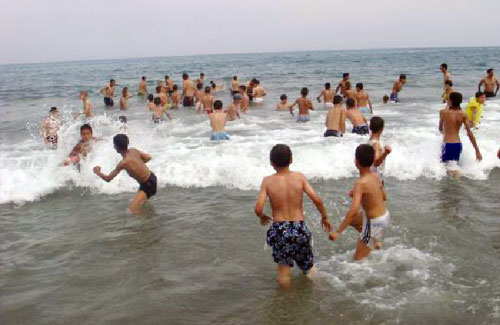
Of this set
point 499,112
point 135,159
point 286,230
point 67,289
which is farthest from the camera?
point 499,112

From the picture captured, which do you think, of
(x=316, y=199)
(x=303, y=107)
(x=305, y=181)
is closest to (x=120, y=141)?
(x=305, y=181)

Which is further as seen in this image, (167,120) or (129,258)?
(167,120)

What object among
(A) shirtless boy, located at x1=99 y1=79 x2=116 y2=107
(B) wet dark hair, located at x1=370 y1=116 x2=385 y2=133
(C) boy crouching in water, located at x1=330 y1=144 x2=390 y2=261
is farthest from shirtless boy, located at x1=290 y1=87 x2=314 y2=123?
(A) shirtless boy, located at x1=99 y1=79 x2=116 y2=107

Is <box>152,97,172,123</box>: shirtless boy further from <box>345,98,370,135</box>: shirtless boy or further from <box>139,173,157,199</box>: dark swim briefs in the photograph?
<box>139,173,157,199</box>: dark swim briefs

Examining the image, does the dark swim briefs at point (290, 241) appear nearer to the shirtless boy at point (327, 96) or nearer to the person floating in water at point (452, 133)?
the person floating in water at point (452, 133)

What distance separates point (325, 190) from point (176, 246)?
312cm

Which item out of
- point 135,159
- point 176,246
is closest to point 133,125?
point 135,159

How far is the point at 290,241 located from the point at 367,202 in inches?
37.2

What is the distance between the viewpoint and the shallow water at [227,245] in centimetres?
388

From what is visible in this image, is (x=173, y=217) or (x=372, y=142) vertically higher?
(x=372, y=142)

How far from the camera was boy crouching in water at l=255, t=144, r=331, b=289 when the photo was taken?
3.78 meters

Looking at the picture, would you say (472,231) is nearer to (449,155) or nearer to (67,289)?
(449,155)

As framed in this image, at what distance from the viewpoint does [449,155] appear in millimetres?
7406

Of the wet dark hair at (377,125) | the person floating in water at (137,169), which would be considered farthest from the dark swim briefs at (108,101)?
the wet dark hair at (377,125)
